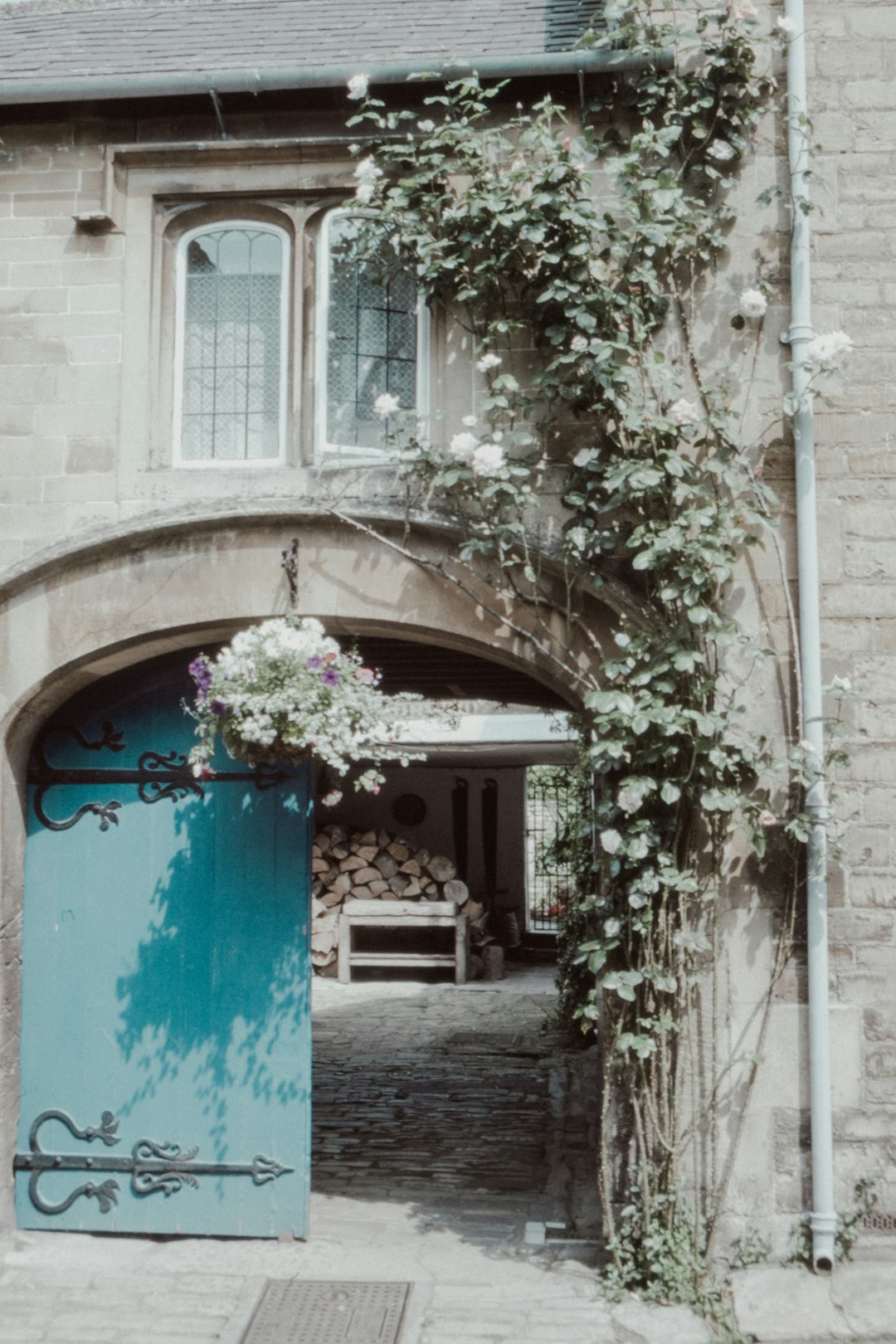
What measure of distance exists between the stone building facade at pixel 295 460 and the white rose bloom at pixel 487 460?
1.66 ft

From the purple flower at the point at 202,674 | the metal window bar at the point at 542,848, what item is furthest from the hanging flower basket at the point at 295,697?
the metal window bar at the point at 542,848

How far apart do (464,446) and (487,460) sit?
129 mm

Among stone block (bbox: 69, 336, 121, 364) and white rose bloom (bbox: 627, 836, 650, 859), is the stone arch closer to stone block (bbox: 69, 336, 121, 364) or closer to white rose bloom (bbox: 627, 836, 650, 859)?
white rose bloom (bbox: 627, 836, 650, 859)

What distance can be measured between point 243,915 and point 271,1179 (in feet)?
3.81

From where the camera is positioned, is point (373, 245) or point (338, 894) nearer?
point (373, 245)

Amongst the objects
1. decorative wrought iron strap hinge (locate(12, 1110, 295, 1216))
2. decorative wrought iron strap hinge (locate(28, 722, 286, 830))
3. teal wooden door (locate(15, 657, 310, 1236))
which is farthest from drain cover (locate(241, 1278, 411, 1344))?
decorative wrought iron strap hinge (locate(28, 722, 286, 830))

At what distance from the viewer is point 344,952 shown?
500 inches

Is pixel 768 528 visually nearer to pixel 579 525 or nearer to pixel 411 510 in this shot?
pixel 579 525

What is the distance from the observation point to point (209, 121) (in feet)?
17.6

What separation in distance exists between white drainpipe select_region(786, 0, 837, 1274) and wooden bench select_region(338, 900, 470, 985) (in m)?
8.33

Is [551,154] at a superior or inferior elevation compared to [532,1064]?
superior

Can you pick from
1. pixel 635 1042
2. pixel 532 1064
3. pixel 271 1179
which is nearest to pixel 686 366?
pixel 635 1042

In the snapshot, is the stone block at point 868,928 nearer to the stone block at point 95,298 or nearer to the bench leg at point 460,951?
the stone block at point 95,298

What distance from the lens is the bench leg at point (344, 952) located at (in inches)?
499
